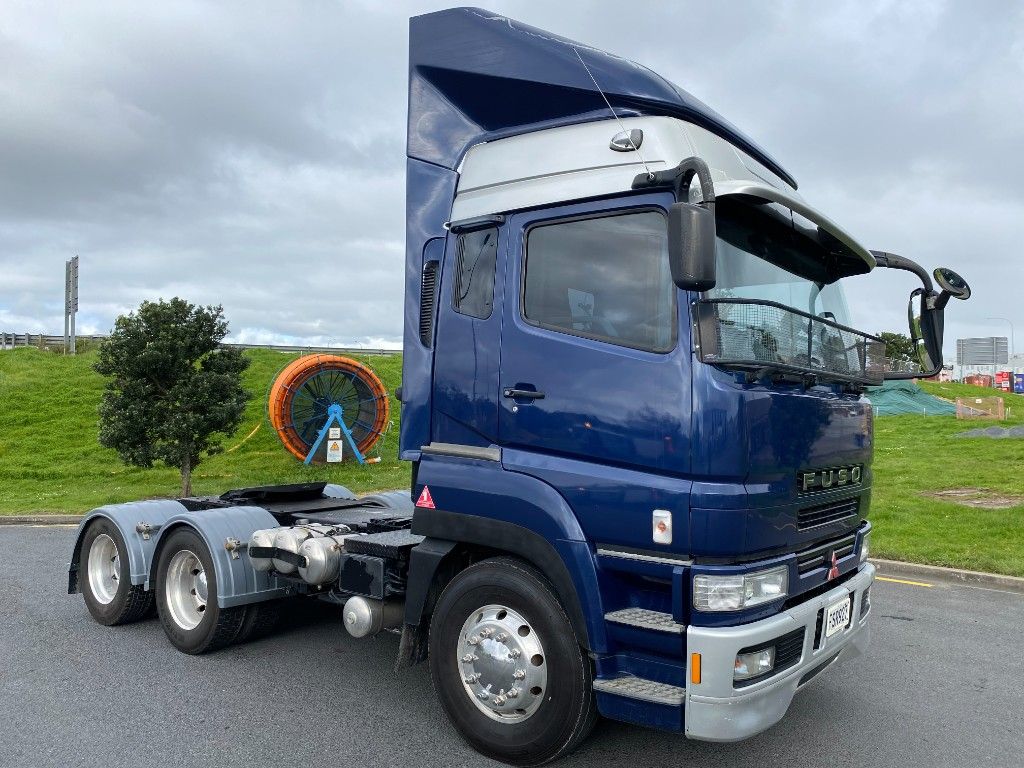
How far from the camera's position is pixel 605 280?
384cm

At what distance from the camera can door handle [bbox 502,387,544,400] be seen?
392 cm

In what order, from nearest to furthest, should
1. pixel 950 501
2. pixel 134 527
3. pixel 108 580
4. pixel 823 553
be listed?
pixel 823 553 → pixel 134 527 → pixel 108 580 → pixel 950 501

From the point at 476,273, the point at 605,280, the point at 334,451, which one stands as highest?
the point at 476,273

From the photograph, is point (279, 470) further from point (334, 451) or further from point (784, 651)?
point (784, 651)

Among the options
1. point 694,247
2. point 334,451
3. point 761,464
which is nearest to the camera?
point 694,247

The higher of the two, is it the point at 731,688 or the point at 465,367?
the point at 465,367

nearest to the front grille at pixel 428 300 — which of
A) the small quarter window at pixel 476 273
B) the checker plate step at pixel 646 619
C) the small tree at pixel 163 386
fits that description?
the small quarter window at pixel 476 273

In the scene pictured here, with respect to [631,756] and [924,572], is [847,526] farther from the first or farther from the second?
[924,572]

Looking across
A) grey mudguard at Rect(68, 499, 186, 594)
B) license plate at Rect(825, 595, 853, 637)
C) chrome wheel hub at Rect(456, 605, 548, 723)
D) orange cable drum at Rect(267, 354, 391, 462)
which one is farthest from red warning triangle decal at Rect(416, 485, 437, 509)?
orange cable drum at Rect(267, 354, 391, 462)

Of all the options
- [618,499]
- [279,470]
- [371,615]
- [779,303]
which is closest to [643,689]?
[618,499]

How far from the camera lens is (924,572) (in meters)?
8.77

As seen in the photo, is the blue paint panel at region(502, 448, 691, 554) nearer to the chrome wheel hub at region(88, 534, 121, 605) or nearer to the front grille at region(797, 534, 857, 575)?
the front grille at region(797, 534, 857, 575)

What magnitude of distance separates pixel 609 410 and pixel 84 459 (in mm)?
20897

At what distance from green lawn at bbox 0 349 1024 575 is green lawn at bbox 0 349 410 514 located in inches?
1.4
